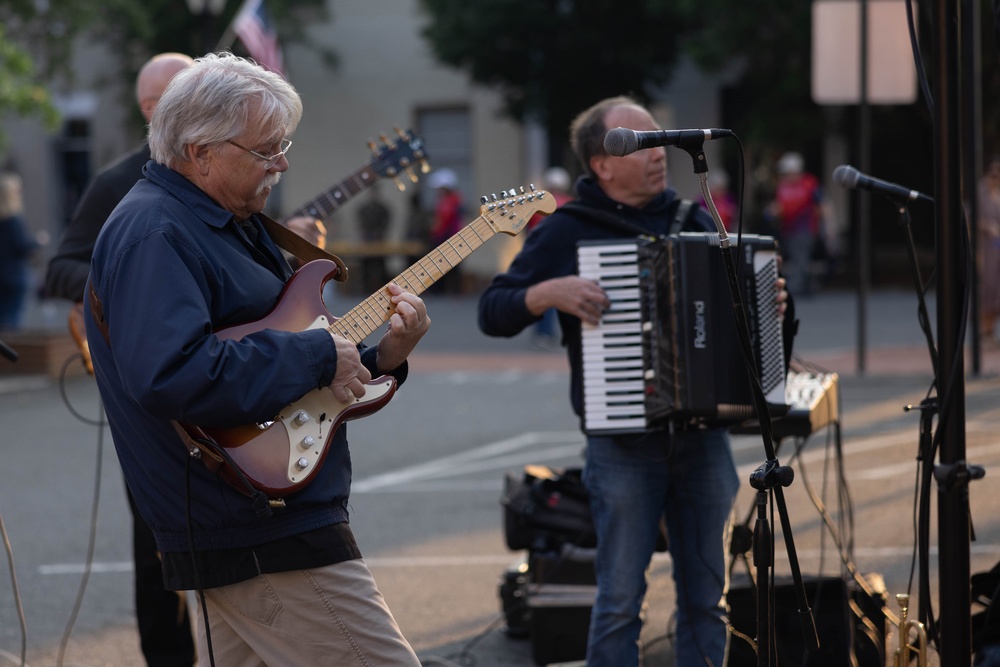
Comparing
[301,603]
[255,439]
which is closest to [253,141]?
[255,439]

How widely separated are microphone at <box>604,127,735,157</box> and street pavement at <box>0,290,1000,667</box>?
885mm

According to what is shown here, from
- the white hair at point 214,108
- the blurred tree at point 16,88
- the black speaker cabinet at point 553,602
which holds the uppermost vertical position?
the blurred tree at point 16,88

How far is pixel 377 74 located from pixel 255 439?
25.9 meters

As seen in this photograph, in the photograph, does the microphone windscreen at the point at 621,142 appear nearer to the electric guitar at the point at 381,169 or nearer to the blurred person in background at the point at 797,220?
the electric guitar at the point at 381,169

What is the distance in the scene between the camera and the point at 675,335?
400 centimetres

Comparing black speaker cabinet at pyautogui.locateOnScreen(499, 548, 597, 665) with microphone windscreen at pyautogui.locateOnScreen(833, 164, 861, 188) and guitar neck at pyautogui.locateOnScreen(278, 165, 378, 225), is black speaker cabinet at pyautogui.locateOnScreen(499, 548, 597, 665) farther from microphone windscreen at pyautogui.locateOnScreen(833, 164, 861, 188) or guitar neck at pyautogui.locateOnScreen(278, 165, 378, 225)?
microphone windscreen at pyautogui.locateOnScreen(833, 164, 861, 188)

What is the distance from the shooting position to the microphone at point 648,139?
2957mm

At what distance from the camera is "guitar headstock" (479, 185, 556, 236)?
356 centimetres

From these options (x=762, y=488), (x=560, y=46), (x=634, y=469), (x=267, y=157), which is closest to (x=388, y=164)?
(x=634, y=469)

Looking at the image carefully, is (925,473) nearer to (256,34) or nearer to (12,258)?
(256,34)

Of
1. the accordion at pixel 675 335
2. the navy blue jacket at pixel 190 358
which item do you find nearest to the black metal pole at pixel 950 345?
the accordion at pixel 675 335

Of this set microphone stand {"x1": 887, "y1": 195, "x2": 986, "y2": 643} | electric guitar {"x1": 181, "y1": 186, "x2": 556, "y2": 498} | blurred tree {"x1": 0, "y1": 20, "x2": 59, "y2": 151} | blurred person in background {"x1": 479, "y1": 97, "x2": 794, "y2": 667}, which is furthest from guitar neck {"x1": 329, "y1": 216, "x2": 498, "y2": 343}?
blurred tree {"x1": 0, "y1": 20, "x2": 59, "y2": 151}

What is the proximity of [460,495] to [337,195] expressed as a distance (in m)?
3.49

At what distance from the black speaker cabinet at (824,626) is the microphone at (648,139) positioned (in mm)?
1881
